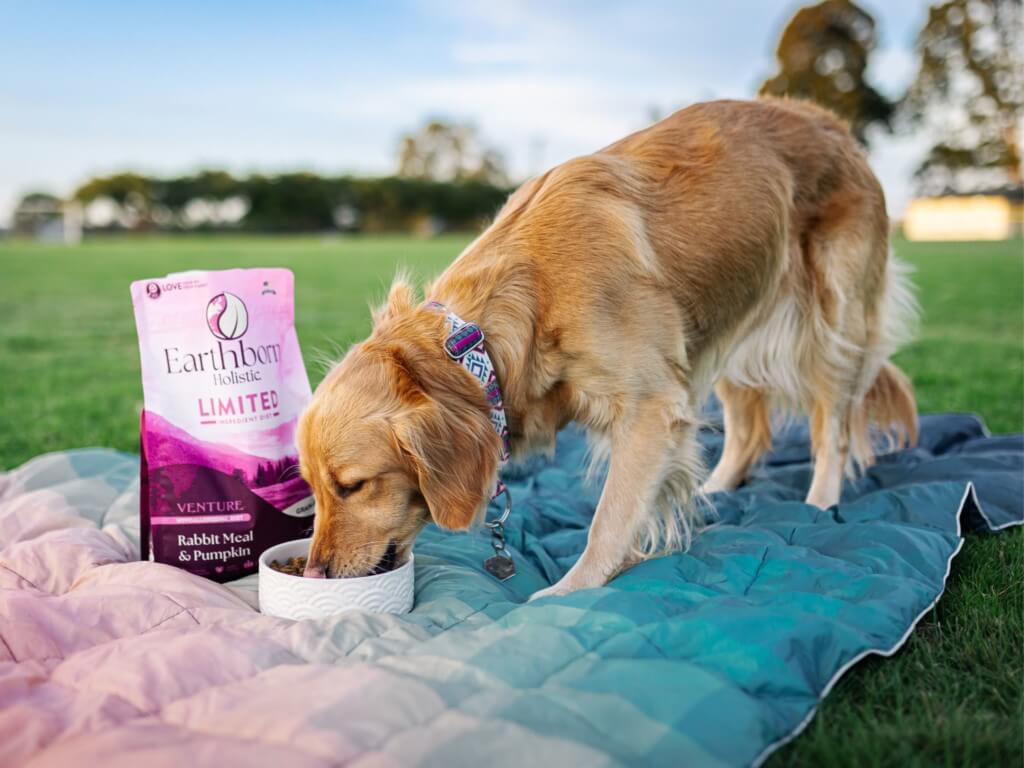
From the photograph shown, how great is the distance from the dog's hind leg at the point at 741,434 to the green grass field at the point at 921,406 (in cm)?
120

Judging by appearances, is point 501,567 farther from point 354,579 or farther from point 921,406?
point 921,406

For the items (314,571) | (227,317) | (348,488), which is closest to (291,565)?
(314,571)

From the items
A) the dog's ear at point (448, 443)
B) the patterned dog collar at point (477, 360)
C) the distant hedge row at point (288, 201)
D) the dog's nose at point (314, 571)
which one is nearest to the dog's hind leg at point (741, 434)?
the patterned dog collar at point (477, 360)

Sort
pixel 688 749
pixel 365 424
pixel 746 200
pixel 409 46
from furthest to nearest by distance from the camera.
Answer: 1. pixel 409 46
2. pixel 746 200
3. pixel 365 424
4. pixel 688 749

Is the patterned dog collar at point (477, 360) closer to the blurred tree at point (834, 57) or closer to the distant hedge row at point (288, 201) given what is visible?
the blurred tree at point (834, 57)

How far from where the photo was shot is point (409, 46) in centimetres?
2838

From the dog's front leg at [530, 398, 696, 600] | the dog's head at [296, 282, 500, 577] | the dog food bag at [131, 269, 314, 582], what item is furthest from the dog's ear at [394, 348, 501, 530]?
the dog food bag at [131, 269, 314, 582]

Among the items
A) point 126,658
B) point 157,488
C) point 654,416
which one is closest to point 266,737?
point 126,658

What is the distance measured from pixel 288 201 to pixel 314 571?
50157 mm

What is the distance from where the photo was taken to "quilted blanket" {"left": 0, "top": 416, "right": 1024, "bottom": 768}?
1.67m

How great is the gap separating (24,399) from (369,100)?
36.6m

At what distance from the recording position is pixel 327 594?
2412mm

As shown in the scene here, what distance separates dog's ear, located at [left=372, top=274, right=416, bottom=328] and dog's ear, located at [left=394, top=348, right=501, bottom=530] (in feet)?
0.83

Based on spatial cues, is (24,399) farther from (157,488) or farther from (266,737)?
(266,737)
